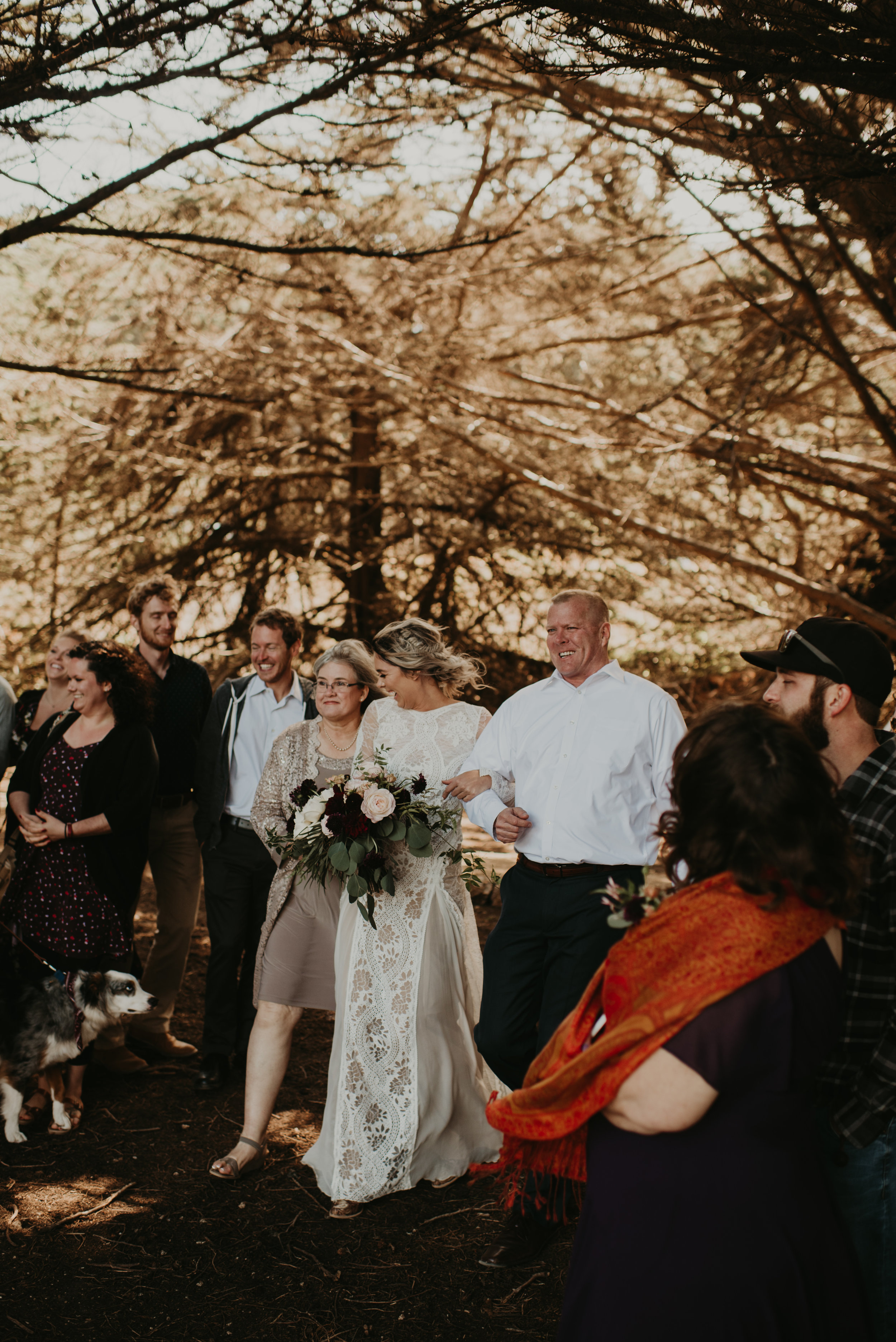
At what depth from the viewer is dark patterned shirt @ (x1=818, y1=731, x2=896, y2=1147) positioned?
2.19m

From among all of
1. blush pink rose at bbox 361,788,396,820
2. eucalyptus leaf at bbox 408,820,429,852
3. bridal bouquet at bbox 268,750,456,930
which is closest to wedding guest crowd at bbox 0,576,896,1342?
bridal bouquet at bbox 268,750,456,930

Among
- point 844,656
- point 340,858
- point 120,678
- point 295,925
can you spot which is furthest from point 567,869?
point 120,678

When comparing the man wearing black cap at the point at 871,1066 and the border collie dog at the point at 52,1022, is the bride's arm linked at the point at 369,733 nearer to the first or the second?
the border collie dog at the point at 52,1022

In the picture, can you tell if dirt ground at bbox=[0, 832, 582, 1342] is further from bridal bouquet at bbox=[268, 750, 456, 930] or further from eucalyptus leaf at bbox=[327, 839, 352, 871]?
eucalyptus leaf at bbox=[327, 839, 352, 871]

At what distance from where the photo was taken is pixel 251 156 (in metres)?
8.68

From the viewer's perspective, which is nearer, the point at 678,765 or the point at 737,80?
the point at 678,765

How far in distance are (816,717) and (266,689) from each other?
3.49m

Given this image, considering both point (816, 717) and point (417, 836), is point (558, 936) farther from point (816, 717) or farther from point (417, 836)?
point (816, 717)

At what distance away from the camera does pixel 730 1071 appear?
5.79ft

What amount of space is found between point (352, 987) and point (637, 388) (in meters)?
8.22

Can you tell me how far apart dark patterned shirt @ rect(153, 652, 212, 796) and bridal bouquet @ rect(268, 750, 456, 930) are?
60.2 inches

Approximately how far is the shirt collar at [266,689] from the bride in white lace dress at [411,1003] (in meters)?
1.01

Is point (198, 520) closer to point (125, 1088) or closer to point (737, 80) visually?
point (125, 1088)

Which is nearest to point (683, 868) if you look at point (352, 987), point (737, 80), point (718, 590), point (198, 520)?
point (352, 987)
